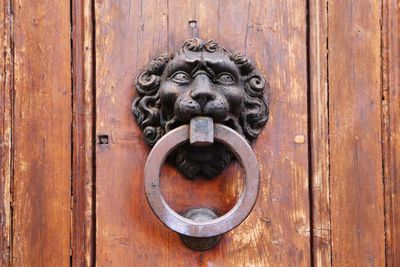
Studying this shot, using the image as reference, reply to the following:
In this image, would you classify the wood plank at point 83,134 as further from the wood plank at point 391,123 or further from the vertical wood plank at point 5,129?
the wood plank at point 391,123

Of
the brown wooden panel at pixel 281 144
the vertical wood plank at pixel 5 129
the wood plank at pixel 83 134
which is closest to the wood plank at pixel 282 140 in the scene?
the brown wooden panel at pixel 281 144

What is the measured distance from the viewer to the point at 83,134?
0.89 m

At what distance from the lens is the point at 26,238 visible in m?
0.88

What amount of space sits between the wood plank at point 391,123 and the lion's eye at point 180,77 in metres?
0.29

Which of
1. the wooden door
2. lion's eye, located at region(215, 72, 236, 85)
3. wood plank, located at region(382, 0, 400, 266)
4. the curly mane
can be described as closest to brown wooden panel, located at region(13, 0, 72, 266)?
the wooden door

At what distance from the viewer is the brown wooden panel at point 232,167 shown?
87cm

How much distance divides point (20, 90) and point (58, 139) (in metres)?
0.09

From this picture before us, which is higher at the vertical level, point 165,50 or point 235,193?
point 165,50

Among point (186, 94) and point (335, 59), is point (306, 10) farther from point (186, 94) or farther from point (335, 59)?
point (186, 94)

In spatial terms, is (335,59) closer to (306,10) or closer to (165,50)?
(306,10)

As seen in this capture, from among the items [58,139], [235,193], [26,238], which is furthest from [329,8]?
[26,238]

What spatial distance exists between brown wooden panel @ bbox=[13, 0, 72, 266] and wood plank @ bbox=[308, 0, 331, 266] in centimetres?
35

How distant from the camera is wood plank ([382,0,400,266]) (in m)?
0.89

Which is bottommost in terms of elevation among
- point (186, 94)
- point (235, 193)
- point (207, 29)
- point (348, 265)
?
point (348, 265)
